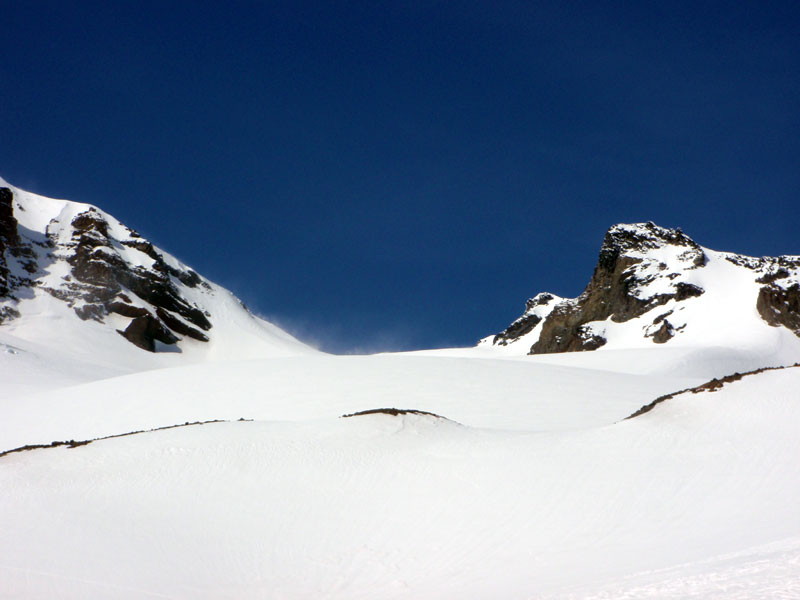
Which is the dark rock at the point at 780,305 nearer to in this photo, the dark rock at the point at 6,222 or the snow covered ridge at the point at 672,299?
the snow covered ridge at the point at 672,299

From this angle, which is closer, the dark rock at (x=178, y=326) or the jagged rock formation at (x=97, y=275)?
the jagged rock formation at (x=97, y=275)

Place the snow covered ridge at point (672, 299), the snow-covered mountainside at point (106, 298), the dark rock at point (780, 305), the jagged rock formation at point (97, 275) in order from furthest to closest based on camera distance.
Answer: the jagged rock formation at point (97, 275)
the snow covered ridge at point (672, 299)
the dark rock at point (780, 305)
the snow-covered mountainside at point (106, 298)

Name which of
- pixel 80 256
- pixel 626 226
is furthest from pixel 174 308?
pixel 626 226

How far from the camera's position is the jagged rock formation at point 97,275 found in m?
78.4

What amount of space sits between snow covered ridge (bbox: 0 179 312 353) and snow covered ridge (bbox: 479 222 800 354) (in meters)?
41.3

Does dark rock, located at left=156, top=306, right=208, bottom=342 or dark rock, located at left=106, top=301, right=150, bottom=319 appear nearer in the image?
dark rock, located at left=106, top=301, right=150, bottom=319

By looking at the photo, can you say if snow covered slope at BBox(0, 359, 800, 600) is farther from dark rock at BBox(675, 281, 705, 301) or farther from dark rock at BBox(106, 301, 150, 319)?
dark rock at BBox(675, 281, 705, 301)

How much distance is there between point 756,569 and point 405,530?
547 centimetres

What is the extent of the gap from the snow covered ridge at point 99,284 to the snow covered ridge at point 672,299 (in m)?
41.3

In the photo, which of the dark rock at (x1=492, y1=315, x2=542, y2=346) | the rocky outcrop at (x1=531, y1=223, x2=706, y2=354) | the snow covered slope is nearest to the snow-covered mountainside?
the rocky outcrop at (x1=531, y1=223, x2=706, y2=354)

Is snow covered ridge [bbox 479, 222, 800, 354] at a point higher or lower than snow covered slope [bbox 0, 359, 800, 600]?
higher

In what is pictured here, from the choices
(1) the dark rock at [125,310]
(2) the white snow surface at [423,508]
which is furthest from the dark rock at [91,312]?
(2) the white snow surface at [423,508]

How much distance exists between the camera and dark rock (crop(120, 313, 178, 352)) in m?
76.9

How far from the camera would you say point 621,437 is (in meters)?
13.8
